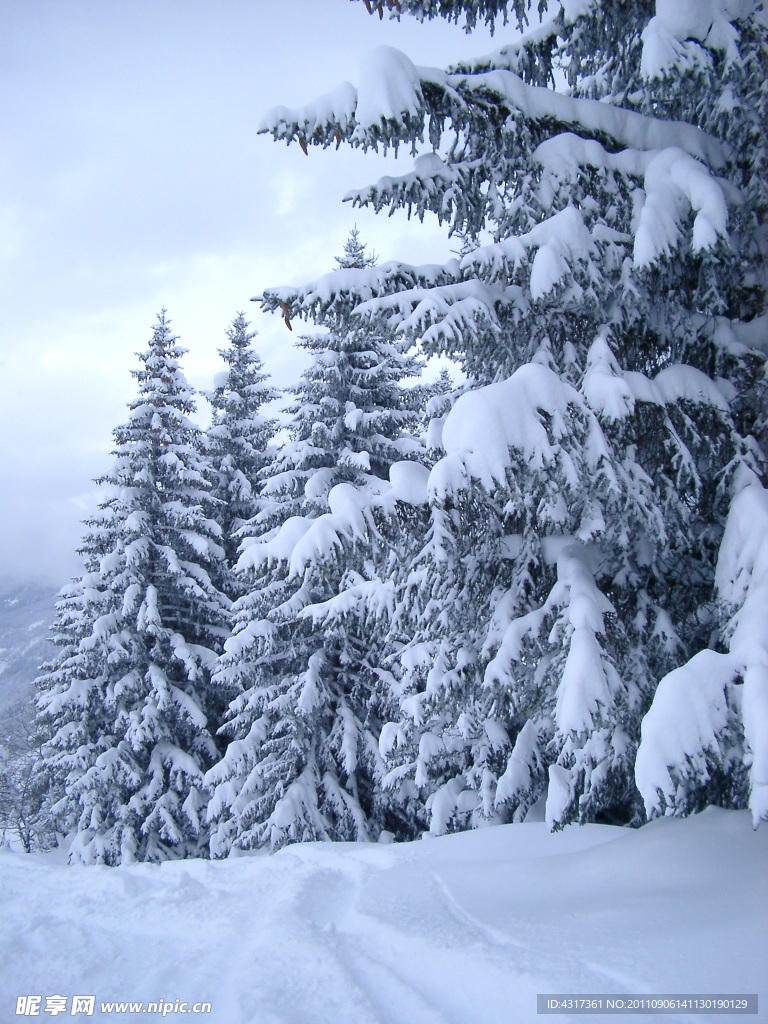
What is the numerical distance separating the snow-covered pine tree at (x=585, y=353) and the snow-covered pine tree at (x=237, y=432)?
12321 mm

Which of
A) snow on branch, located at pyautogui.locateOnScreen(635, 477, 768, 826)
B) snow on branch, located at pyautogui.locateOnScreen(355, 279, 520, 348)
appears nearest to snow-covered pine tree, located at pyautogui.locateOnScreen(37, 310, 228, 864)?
snow on branch, located at pyautogui.locateOnScreen(355, 279, 520, 348)

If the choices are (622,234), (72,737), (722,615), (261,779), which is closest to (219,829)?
(261,779)

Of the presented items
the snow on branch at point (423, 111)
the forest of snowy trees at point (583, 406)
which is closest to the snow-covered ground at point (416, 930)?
the forest of snowy trees at point (583, 406)

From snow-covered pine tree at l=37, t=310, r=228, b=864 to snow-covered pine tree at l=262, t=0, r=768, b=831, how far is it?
33.2 feet

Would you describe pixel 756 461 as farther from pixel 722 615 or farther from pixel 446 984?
pixel 446 984

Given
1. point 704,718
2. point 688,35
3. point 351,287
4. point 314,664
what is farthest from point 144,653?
point 688,35

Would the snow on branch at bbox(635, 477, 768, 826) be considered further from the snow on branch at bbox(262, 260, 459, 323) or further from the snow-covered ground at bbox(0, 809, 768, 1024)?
the snow on branch at bbox(262, 260, 459, 323)

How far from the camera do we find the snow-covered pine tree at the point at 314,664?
10.9 metres

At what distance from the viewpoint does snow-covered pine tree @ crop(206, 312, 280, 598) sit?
16.9 meters

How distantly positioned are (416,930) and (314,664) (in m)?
8.39

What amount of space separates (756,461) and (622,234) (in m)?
1.98

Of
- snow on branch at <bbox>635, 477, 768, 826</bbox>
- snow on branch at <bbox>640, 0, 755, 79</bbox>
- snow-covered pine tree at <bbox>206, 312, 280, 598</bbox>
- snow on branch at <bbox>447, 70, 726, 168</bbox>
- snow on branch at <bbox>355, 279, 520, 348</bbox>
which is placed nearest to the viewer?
snow on branch at <bbox>635, 477, 768, 826</bbox>

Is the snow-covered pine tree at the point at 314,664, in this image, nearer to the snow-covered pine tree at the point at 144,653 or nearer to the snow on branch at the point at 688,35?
the snow-covered pine tree at the point at 144,653

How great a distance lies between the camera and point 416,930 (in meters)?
3.15
